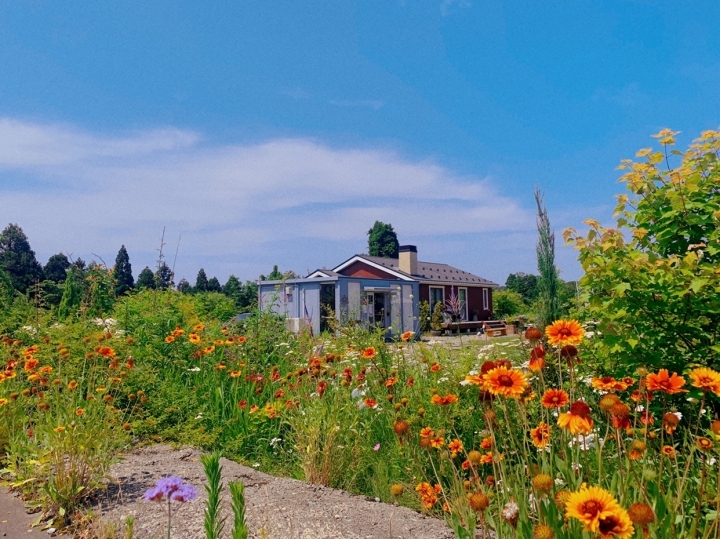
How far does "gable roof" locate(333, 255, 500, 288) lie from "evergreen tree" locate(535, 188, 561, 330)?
17.7 meters

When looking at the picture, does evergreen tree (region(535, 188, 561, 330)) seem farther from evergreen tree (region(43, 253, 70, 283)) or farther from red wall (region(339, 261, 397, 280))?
evergreen tree (region(43, 253, 70, 283))

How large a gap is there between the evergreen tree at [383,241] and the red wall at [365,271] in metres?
15.9

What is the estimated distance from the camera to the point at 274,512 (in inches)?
98.4

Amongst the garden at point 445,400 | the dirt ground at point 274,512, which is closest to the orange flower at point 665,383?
the garden at point 445,400

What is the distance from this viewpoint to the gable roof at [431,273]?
26297 millimetres

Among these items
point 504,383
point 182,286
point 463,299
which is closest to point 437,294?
point 463,299

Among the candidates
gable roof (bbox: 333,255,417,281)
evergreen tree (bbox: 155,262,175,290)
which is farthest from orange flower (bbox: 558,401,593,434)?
gable roof (bbox: 333,255,417,281)

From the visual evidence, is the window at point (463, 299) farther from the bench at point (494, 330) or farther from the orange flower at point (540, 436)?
the orange flower at point (540, 436)

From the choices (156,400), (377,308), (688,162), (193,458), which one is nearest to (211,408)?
(156,400)

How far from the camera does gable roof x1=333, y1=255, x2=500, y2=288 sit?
26297 millimetres

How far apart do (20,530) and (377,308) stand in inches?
833

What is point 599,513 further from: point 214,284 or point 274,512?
point 214,284

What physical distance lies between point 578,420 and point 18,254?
44.1 meters

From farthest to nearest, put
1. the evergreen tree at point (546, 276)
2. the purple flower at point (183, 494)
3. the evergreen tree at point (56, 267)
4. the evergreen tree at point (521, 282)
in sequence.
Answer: the evergreen tree at point (521, 282) < the evergreen tree at point (56, 267) < the evergreen tree at point (546, 276) < the purple flower at point (183, 494)
